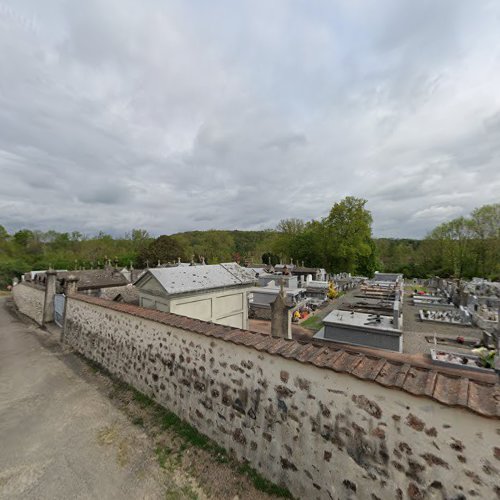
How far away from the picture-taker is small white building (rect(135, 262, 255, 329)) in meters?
8.52

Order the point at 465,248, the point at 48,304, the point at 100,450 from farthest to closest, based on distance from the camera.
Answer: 1. the point at 465,248
2. the point at 48,304
3. the point at 100,450

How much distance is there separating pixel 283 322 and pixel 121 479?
4645mm

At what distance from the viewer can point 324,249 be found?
136 ft

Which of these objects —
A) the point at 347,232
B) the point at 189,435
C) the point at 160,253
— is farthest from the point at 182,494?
the point at 160,253

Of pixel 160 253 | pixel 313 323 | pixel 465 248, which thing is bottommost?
pixel 313 323

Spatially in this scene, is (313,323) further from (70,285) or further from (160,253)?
(160,253)

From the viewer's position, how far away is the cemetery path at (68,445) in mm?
3924

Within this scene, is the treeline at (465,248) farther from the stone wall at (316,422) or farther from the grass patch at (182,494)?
the grass patch at (182,494)

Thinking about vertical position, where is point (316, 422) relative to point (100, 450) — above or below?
above

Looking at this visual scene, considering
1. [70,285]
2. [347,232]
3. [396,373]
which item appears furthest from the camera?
[347,232]

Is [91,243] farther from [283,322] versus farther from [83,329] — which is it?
[283,322]

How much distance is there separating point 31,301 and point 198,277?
54.1ft

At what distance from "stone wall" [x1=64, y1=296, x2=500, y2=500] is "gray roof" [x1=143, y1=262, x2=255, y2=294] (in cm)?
265

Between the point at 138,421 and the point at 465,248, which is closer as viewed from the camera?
the point at 138,421
